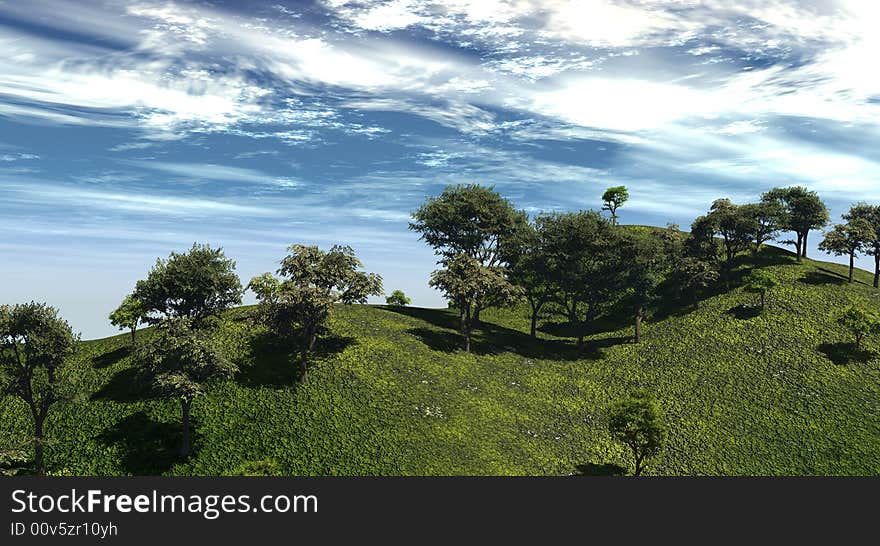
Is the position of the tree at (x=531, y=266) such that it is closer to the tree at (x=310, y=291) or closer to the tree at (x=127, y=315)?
the tree at (x=310, y=291)

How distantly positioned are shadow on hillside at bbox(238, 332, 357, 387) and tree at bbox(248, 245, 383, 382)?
1.24 metres

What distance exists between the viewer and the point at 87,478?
37.5 meters

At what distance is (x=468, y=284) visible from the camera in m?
62.0

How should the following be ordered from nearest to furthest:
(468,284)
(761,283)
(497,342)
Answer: (468,284), (497,342), (761,283)

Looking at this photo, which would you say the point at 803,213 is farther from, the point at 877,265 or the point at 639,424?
the point at 639,424

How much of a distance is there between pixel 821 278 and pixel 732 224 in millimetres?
16181

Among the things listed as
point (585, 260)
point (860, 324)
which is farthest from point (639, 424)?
point (860, 324)

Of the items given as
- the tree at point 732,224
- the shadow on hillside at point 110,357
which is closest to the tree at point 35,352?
the shadow on hillside at point 110,357

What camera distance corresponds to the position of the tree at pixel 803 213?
92.9m

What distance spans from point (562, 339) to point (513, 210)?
70.0 feet

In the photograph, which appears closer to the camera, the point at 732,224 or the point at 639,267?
the point at 639,267

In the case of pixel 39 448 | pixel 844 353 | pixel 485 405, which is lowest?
pixel 39 448

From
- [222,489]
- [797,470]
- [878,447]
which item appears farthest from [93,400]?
[878,447]

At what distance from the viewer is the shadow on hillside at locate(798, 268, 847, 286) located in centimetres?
8219
